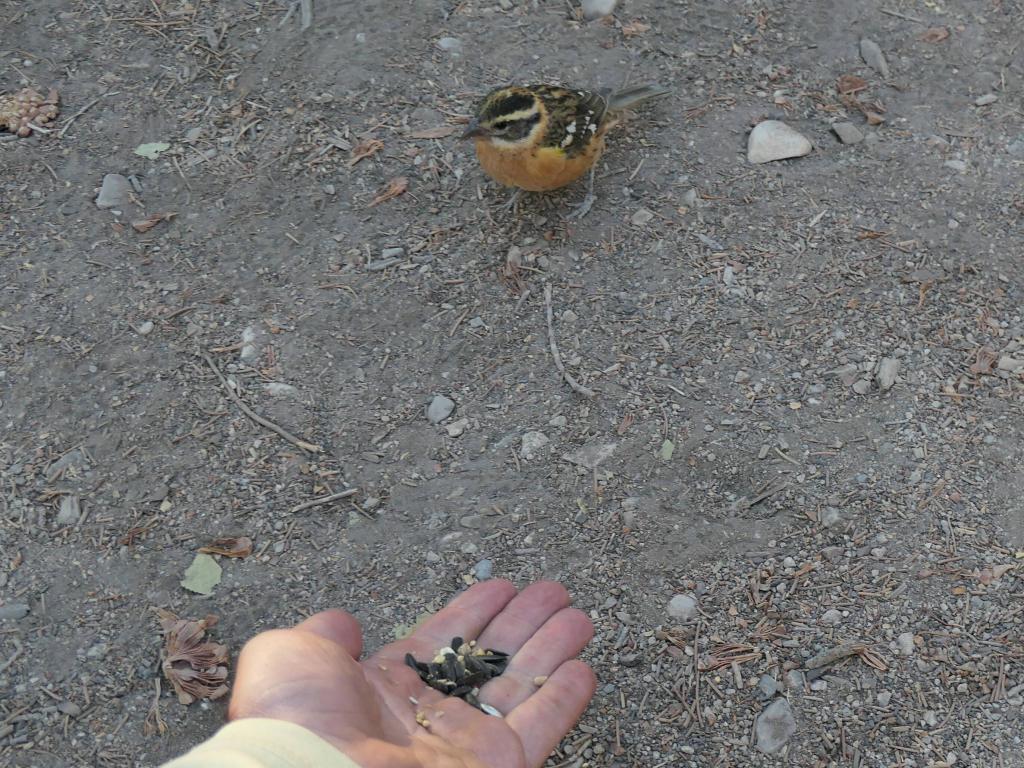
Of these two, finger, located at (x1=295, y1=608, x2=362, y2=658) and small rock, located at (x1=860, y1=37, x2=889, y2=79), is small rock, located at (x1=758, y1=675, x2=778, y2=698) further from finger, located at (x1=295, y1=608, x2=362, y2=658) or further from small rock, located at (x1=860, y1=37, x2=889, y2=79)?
small rock, located at (x1=860, y1=37, x2=889, y2=79)

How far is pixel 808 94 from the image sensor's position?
5805 millimetres

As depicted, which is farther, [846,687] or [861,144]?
[861,144]

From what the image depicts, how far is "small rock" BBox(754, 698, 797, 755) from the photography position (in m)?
3.71

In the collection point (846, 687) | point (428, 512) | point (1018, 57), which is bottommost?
point (846, 687)

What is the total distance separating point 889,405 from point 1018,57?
2860 mm

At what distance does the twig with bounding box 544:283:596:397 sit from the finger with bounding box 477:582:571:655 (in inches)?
44.7

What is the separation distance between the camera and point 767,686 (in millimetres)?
3836

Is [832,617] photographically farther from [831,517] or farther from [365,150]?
[365,150]

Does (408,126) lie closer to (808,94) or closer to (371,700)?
(808,94)

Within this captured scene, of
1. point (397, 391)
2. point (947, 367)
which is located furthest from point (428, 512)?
point (947, 367)

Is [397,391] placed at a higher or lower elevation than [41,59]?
lower

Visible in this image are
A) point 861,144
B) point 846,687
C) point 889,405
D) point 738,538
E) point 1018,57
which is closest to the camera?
point 846,687

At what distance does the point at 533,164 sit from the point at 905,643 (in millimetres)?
2888

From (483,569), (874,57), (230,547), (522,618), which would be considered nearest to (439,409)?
(483,569)
